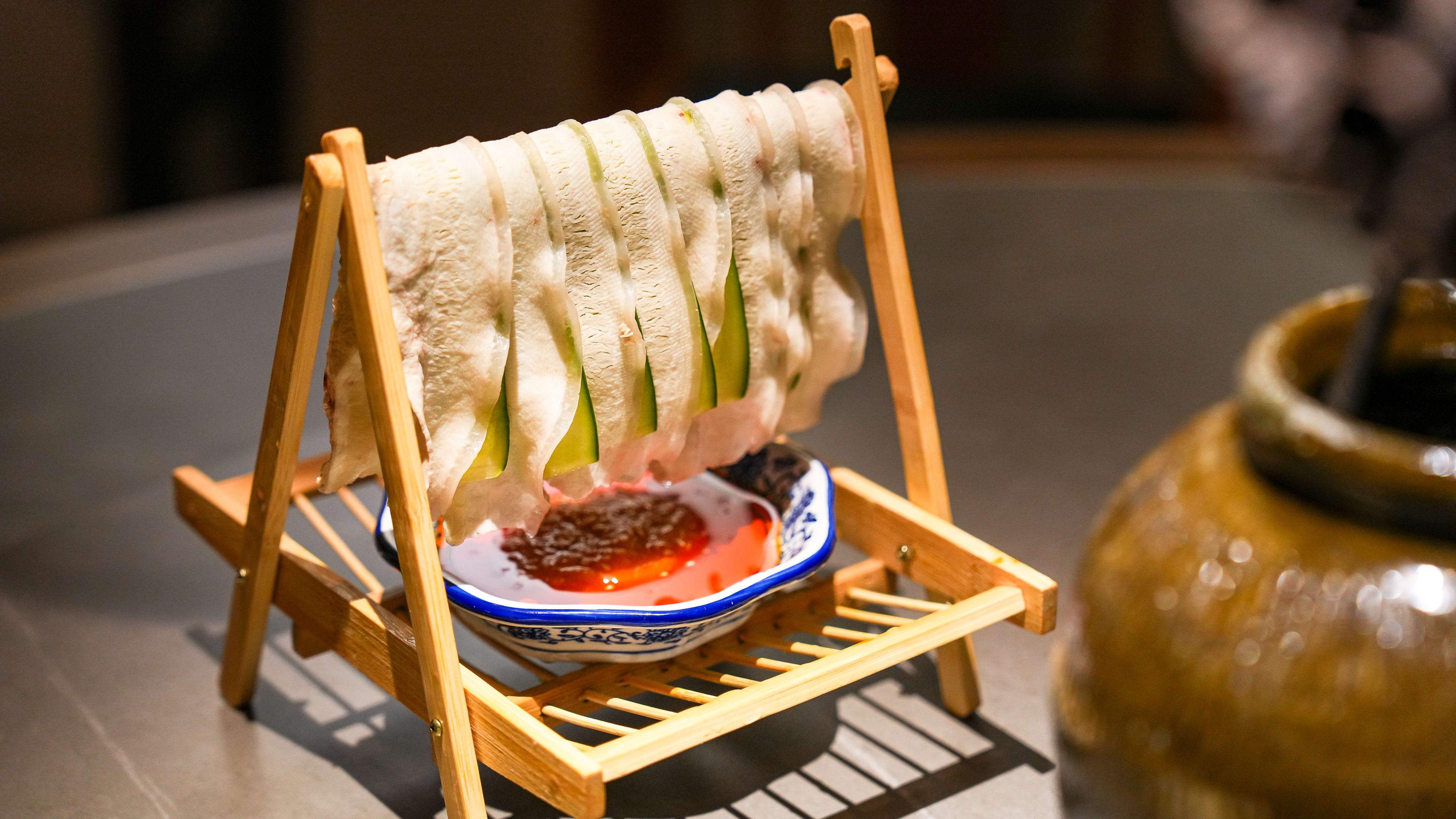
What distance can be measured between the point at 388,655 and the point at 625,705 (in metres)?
0.15

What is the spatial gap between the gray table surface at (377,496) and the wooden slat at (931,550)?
0.13m

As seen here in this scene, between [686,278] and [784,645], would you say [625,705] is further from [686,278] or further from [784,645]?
[686,278]

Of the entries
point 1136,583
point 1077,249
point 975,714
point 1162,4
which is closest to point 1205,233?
point 1077,249

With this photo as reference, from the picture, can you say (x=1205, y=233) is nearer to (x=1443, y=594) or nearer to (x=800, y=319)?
(x=800, y=319)

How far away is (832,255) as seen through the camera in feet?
3.17

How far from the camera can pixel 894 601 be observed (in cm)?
95

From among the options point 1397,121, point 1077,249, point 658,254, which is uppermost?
point 1397,121

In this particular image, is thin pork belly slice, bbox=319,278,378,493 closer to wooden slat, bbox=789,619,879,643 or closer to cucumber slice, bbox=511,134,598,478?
cucumber slice, bbox=511,134,598,478

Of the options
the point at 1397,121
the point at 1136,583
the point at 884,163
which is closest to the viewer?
the point at 1397,121

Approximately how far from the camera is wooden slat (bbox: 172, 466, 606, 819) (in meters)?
0.75

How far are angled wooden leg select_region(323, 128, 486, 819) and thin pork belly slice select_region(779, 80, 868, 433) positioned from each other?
0.97ft

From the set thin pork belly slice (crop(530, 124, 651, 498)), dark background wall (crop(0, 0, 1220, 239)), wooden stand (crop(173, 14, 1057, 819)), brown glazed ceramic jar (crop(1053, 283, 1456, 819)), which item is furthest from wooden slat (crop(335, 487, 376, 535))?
dark background wall (crop(0, 0, 1220, 239))

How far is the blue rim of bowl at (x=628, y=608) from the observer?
2.69 feet

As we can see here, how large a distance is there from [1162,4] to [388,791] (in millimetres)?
1835
